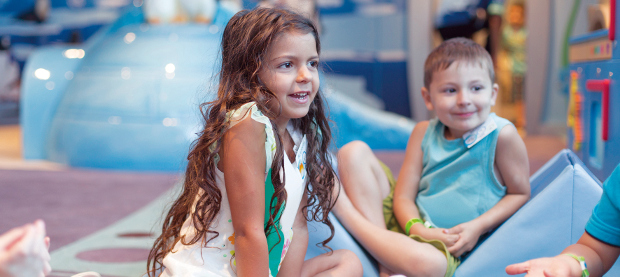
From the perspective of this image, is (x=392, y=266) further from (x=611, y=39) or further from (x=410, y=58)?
(x=410, y=58)

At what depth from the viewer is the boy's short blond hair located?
1.31m

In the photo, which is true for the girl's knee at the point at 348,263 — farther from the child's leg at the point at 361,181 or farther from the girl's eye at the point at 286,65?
the girl's eye at the point at 286,65

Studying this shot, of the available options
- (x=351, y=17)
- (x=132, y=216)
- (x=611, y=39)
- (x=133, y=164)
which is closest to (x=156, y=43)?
(x=133, y=164)

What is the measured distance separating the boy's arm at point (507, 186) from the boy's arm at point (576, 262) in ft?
1.37

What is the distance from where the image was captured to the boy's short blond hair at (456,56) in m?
1.31

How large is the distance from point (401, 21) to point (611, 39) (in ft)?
12.7

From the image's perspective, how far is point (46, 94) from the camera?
3748mm

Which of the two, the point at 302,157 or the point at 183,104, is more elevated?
the point at 302,157

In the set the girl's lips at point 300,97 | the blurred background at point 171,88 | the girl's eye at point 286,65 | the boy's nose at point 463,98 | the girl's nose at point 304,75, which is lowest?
the blurred background at point 171,88

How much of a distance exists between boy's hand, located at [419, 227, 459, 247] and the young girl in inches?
14.4

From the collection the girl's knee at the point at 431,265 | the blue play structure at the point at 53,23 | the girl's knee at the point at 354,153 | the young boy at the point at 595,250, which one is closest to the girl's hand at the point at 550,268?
the young boy at the point at 595,250

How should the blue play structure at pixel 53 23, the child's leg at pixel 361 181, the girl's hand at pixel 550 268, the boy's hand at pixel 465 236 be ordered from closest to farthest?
the girl's hand at pixel 550 268 → the boy's hand at pixel 465 236 → the child's leg at pixel 361 181 → the blue play structure at pixel 53 23

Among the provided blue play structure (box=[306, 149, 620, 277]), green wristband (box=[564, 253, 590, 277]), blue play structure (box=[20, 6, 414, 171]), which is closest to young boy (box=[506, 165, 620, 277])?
green wristband (box=[564, 253, 590, 277])

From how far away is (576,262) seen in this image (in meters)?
0.80
